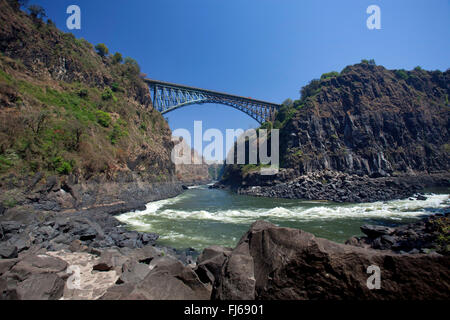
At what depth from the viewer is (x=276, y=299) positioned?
3.00m

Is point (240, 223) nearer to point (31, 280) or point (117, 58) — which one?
point (31, 280)

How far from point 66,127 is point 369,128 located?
5598cm

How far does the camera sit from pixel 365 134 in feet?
148

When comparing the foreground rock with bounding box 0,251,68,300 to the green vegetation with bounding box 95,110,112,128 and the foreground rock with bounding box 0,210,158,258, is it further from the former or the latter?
the green vegetation with bounding box 95,110,112,128

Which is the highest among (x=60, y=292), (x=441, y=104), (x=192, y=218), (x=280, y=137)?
(x=441, y=104)

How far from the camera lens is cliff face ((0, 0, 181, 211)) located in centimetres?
1531

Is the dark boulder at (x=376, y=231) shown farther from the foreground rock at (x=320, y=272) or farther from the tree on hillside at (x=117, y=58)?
the tree on hillside at (x=117, y=58)

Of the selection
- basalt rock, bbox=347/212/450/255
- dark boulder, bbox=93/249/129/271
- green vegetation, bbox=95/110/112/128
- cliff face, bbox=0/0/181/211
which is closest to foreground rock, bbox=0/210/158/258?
dark boulder, bbox=93/249/129/271

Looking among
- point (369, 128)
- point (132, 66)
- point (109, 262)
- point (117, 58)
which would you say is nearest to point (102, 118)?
point (132, 66)

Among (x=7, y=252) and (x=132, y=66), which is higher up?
(x=132, y=66)

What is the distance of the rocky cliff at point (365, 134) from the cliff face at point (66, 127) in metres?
24.1
